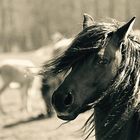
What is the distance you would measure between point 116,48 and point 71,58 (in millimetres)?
289

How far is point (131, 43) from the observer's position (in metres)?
3.53

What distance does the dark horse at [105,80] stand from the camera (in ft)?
11.2

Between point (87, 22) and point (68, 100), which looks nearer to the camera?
point (68, 100)

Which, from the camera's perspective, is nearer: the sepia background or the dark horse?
the dark horse

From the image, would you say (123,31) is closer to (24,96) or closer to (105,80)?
(105,80)

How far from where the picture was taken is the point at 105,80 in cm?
344

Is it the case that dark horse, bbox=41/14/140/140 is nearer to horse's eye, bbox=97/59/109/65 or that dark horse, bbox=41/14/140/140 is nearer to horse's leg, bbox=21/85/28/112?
horse's eye, bbox=97/59/109/65

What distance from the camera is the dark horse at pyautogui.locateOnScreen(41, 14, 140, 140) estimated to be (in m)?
3.42

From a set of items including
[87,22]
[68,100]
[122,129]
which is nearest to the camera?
[68,100]

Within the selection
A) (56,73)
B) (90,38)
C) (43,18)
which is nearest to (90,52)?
(90,38)

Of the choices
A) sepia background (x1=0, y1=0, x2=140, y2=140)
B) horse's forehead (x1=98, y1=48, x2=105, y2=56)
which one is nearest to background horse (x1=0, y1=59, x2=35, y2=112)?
horse's forehead (x1=98, y1=48, x2=105, y2=56)

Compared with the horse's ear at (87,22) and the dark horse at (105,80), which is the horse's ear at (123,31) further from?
the horse's ear at (87,22)

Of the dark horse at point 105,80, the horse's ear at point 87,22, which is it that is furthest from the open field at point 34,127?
the dark horse at point 105,80

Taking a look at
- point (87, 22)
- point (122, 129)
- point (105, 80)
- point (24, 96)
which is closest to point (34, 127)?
point (24, 96)
